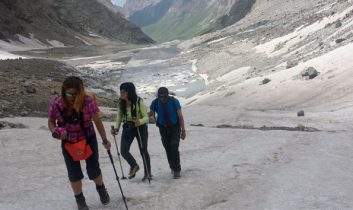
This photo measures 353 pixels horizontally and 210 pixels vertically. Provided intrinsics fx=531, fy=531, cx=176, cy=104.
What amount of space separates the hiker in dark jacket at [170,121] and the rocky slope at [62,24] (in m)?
91.2

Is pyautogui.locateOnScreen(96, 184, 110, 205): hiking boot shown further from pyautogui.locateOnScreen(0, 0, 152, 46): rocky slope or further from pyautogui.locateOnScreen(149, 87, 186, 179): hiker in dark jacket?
pyautogui.locateOnScreen(0, 0, 152, 46): rocky slope

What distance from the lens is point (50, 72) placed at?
3062 centimetres

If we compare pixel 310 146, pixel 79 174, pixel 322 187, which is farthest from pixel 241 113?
pixel 79 174

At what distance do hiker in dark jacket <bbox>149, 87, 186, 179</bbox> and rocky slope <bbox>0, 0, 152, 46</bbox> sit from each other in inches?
3589

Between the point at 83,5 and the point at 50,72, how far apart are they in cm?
13001

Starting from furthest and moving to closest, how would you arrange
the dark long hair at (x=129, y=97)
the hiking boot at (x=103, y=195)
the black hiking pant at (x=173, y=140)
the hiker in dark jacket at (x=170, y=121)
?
the black hiking pant at (x=173, y=140), the hiker in dark jacket at (x=170, y=121), the dark long hair at (x=129, y=97), the hiking boot at (x=103, y=195)

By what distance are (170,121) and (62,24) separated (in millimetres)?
127395

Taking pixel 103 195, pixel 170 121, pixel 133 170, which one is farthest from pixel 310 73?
pixel 103 195

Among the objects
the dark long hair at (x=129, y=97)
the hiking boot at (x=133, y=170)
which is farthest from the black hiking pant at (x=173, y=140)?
the dark long hair at (x=129, y=97)

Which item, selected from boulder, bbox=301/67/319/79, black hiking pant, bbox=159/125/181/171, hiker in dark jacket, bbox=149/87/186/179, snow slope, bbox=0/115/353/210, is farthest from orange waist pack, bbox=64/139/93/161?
boulder, bbox=301/67/319/79

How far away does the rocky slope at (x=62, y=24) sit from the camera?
338ft

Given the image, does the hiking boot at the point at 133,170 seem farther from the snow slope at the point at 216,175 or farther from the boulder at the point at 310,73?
the boulder at the point at 310,73

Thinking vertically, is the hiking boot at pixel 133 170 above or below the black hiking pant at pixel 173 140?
below

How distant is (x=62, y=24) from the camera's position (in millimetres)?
131750
